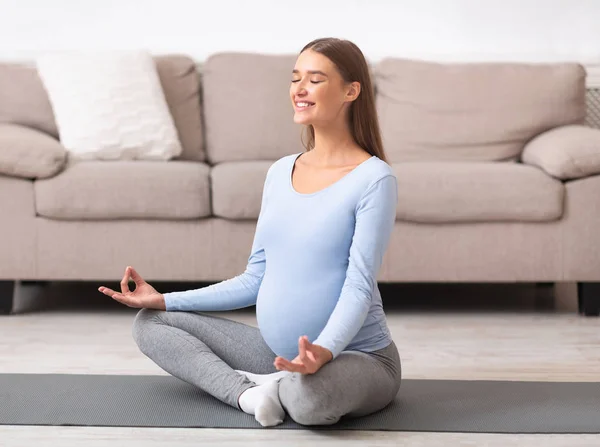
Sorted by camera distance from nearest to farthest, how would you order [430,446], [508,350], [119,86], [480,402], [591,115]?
1. [430,446]
2. [480,402]
3. [508,350]
4. [119,86]
5. [591,115]

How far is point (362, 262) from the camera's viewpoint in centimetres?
175

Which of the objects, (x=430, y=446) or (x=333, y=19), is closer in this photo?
(x=430, y=446)

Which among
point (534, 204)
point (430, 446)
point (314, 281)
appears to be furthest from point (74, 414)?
point (534, 204)

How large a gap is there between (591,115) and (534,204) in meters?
1.21

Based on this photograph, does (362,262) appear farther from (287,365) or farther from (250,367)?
(250,367)

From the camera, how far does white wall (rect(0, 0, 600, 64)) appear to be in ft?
13.0

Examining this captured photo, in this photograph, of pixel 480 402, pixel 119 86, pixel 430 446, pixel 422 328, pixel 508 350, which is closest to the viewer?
pixel 430 446

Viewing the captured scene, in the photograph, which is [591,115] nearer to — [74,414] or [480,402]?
[480,402]

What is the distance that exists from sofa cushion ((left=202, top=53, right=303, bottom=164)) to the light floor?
0.68m

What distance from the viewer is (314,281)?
181 centimetres

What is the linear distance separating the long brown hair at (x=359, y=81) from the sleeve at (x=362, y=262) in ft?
0.37

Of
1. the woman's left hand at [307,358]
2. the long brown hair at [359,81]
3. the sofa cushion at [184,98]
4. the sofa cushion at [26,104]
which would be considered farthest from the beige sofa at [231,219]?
the woman's left hand at [307,358]

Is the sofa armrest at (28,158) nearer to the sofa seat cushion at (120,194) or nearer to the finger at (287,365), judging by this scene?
the sofa seat cushion at (120,194)

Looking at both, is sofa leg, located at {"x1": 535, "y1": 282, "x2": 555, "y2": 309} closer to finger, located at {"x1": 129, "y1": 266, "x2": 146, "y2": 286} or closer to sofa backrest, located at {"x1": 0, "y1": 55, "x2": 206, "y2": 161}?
sofa backrest, located at {"x1": 0, "y1": 55, "x2": 206, "y2": 161}
